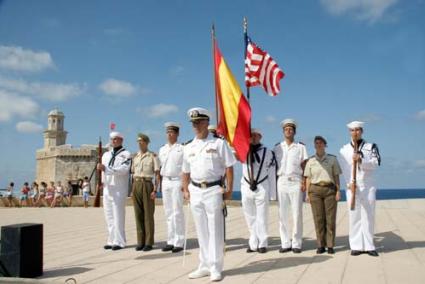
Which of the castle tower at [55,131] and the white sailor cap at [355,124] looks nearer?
the white sailor cap at [355,124]

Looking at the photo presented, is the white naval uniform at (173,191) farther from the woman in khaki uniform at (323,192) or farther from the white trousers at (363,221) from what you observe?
the white trousers at (363,221)

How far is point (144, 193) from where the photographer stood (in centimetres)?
801

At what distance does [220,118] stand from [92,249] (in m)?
3.39

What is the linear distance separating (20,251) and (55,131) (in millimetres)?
66808

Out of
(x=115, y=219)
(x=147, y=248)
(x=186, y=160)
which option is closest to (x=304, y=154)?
(x=186, y=160)

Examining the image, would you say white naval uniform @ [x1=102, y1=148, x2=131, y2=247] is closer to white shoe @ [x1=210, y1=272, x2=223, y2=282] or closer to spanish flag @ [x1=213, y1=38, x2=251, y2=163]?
spanish flag @ [x1=213, y1=38, x2=251, y2=163]

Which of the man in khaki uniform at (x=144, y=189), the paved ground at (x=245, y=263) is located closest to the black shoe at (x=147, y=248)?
the man in khaki uniform at (x=144, y=189)

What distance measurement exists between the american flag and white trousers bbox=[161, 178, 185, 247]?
223cm

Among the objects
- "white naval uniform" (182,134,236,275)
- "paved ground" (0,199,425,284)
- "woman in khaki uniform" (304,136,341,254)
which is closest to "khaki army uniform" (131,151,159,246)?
"paved ground" (0,199,425,284)

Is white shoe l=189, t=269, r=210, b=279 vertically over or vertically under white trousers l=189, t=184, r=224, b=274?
under

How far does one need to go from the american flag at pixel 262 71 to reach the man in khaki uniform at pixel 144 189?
225 centimetres

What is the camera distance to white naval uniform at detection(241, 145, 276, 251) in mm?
7293

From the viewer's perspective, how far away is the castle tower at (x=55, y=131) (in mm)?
68250

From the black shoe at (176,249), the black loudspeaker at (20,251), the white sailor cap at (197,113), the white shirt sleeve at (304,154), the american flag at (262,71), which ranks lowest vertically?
the black shoe at (176,249)
